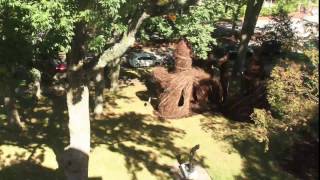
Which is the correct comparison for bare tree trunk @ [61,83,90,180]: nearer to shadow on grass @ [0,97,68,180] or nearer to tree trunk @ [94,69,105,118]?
shadow on grass @ [0,97,68,180]

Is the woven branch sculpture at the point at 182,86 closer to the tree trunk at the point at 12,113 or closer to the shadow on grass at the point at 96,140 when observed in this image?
the shadow on grass at the point at 96,140

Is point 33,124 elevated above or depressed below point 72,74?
below

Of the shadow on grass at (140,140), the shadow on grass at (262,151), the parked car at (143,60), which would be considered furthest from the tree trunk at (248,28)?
the parked car at (143,60)

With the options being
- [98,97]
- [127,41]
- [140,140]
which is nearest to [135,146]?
[140,140]

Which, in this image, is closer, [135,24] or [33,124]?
[135,24]

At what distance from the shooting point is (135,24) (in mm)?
15477

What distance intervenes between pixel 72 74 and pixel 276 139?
494 inches

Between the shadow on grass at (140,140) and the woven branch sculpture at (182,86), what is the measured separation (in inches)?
54.2

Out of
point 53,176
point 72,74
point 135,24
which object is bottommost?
point 53,176

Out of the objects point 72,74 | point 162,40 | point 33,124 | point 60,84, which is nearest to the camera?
point 72,74

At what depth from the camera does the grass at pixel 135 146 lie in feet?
67.1

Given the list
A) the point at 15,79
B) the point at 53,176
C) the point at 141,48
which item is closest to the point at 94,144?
the point at 53,176

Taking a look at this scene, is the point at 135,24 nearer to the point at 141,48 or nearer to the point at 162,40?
the point at 141,48

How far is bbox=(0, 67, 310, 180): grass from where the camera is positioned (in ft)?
67.1
